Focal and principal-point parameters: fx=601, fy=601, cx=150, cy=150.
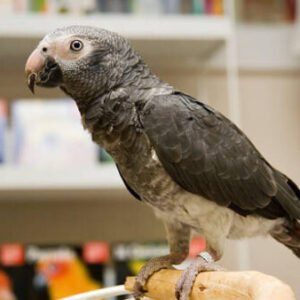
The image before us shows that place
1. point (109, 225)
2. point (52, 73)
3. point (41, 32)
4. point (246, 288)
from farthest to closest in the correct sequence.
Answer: point (109, 225) → point (41, 32) → point (52, 73) → point (246, 288)

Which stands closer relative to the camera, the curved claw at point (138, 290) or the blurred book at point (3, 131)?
the curved claw at point (138, 290)

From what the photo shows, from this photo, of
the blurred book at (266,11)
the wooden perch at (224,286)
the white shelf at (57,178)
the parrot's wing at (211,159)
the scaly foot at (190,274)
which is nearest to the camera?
the wooden perch at (224,286)

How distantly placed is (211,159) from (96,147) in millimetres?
497

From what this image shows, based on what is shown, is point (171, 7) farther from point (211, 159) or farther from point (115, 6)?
point (211, 159)

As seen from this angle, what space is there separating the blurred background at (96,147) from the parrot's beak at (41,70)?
457 millimetres

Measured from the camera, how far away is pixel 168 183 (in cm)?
77

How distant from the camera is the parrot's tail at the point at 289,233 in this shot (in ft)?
2.79

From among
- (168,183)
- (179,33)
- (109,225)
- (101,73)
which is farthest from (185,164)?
(109,225)

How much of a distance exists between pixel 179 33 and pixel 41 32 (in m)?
0.27

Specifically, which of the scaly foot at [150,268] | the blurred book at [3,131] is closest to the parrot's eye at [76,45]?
the scaly foot at [150,268]

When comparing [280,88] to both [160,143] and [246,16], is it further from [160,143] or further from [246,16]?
[160,143]

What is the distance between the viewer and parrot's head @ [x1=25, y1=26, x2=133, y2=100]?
736 mm

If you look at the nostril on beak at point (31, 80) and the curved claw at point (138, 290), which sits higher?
the nostril on beak at point (31, 80)

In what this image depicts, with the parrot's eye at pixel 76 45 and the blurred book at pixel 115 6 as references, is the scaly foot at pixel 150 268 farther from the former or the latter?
the blurred book at pixel 115 6
